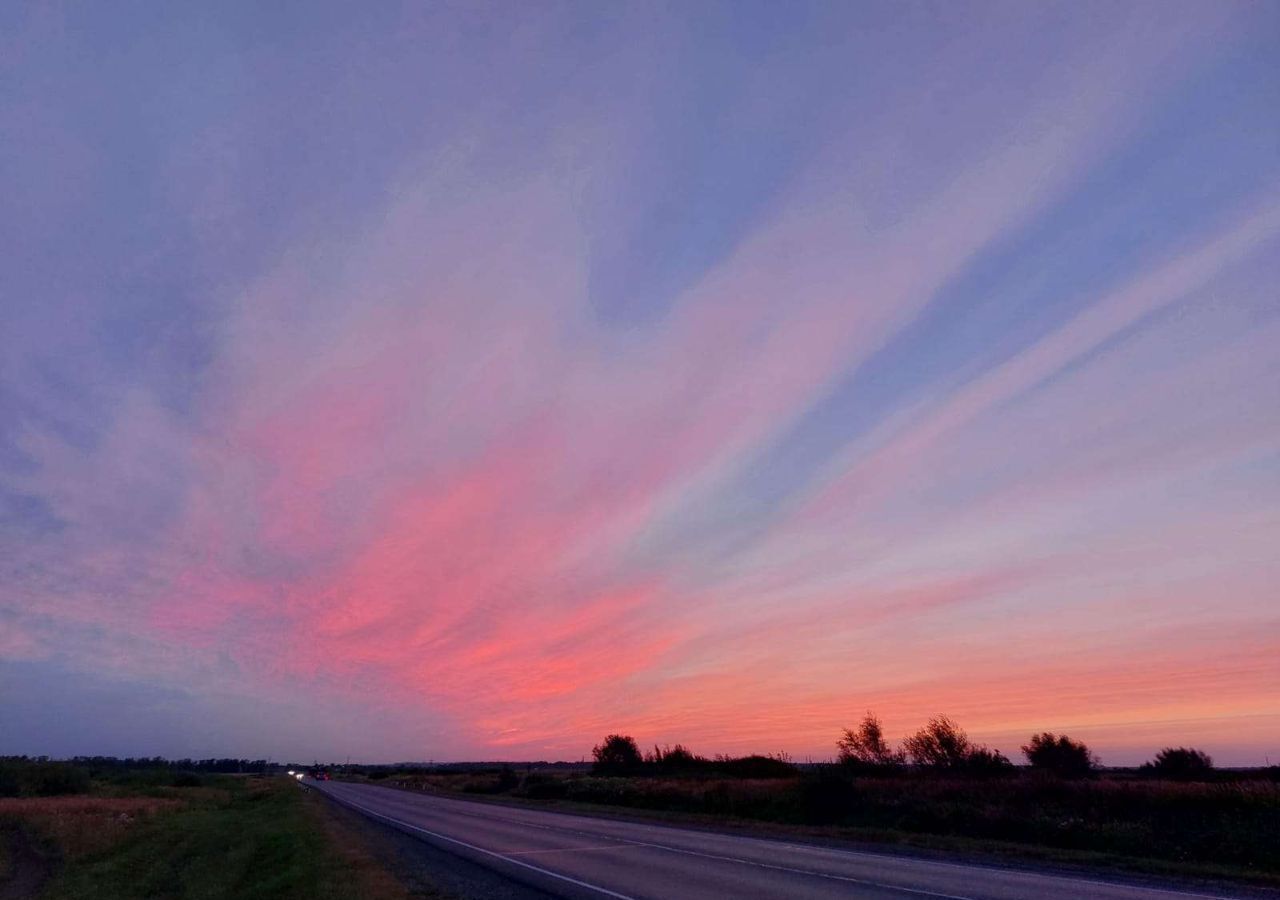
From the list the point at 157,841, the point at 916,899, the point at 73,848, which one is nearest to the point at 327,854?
the point at 916,899

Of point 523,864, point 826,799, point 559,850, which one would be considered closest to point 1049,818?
point 826,799

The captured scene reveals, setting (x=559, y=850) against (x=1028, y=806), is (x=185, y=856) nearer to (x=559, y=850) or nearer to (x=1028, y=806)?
(x=559, y=850)

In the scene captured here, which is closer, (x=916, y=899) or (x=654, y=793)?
(x=916, y=899)

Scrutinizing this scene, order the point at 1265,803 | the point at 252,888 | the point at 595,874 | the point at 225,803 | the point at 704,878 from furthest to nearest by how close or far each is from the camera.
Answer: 1. the point at 225,803
2. the point at 1265,803
3. the point at 252,888
4. the point at 595,874
5. the point at 704,878

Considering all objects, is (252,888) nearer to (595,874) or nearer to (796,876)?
(595,874)

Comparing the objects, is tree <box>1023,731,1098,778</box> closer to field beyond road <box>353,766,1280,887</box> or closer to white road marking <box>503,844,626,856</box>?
field beyond road <box>353,766,1280,887</box>

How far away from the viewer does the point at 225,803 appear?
75562mm

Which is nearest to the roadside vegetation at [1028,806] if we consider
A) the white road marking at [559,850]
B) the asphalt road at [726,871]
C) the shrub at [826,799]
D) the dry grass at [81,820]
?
the shrub at [826,799]

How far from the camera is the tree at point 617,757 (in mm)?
99938

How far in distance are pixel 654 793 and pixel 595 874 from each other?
36.0m

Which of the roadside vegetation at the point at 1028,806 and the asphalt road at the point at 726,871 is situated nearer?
the asphalt road at the point at 726,871

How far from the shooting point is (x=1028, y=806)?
29000 millimetres

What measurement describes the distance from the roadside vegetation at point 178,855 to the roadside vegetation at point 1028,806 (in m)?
16.1

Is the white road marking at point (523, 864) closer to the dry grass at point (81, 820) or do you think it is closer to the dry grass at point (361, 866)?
the dry grass at point (361, 866)
